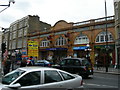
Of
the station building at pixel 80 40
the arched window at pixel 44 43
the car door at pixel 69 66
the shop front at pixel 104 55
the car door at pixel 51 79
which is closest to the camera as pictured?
the car door at pixel 51 79

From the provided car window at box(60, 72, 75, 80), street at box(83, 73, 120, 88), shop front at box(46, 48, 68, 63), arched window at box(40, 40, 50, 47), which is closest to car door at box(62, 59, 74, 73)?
street at box(83, 73, 120, 88)

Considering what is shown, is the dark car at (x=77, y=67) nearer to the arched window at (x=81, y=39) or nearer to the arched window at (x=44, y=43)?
the arched window at (x=81, y=39)

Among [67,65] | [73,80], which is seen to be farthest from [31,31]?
[73,80]

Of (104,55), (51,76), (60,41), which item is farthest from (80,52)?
(51,76)

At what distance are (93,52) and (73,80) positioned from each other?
27021 millimetres

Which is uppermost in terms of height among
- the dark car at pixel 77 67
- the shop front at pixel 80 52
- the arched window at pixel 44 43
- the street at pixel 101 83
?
the arched window at pixel 44 43

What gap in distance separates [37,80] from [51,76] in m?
0.56

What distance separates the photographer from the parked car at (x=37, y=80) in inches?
202

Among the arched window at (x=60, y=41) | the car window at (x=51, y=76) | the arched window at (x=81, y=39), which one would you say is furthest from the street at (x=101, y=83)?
the arched window at (x=60, y=41)

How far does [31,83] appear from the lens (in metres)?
5.33

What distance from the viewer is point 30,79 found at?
5371mm

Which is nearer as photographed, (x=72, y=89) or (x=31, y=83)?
(x=31, y=83)

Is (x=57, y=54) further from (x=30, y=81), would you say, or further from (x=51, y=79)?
(x=30, y=81)

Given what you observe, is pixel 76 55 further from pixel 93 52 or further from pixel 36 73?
pixel 36 73
